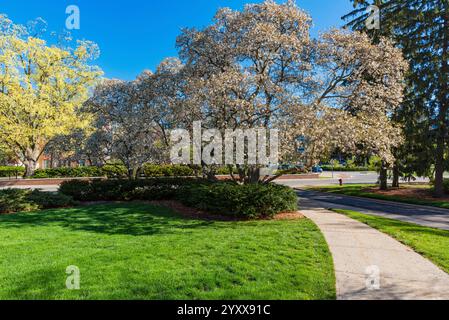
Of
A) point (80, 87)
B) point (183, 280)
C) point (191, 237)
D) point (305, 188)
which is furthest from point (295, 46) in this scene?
point (80, 87)

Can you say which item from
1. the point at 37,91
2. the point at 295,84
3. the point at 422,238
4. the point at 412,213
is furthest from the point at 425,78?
the point at 37,91

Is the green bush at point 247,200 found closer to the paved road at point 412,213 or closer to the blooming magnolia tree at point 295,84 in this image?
the blooming magnolia tree at point 295,84

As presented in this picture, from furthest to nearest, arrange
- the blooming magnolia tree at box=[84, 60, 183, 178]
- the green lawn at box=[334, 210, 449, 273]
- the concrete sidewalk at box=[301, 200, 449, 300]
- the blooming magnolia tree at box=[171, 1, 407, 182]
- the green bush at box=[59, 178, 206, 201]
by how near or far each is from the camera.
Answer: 1. the green bush at box=[59, 178, 206, 201]
2. the blooming magnolia tree at box=[84, 60, 183, 178]
3. the blooming magnolia tree at box=[171, 1, 407, 182]
4. the green lawn at box=[334, 210, 449, 273]
5. the concrete sidewalk at box=[301, 200, 449, 300]

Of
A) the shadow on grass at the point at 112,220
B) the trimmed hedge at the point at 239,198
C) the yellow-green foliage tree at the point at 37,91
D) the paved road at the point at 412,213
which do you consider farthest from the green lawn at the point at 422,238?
the yellow-green foliage tree at the point at 37,91

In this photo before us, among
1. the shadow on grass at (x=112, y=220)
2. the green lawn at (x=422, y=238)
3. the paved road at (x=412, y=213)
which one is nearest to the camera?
the green lawn at (x=422, y=238)

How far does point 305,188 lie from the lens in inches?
997

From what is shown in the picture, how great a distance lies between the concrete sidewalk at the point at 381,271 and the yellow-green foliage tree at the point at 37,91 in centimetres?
2101

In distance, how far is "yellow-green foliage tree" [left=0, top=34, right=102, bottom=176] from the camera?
2366cm

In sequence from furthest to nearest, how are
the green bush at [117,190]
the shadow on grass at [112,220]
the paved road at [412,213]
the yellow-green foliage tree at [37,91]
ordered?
the yellow-green foliage tree at [37,91] < the green bush at [117,190] < the paved road at [412,213] < the shadow on grass at [112,220]

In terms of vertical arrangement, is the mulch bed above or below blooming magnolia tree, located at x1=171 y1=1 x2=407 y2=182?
below

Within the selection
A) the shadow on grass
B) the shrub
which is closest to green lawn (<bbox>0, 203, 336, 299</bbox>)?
the shadow on grass

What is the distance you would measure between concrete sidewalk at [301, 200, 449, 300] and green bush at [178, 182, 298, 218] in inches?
104

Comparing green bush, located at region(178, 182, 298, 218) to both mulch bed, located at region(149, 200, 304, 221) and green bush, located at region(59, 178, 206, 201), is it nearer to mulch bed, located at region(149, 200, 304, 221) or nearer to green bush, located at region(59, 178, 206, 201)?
mulch bed, located at region(149, 200, 304, 221)

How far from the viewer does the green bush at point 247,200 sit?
33.7 ft
